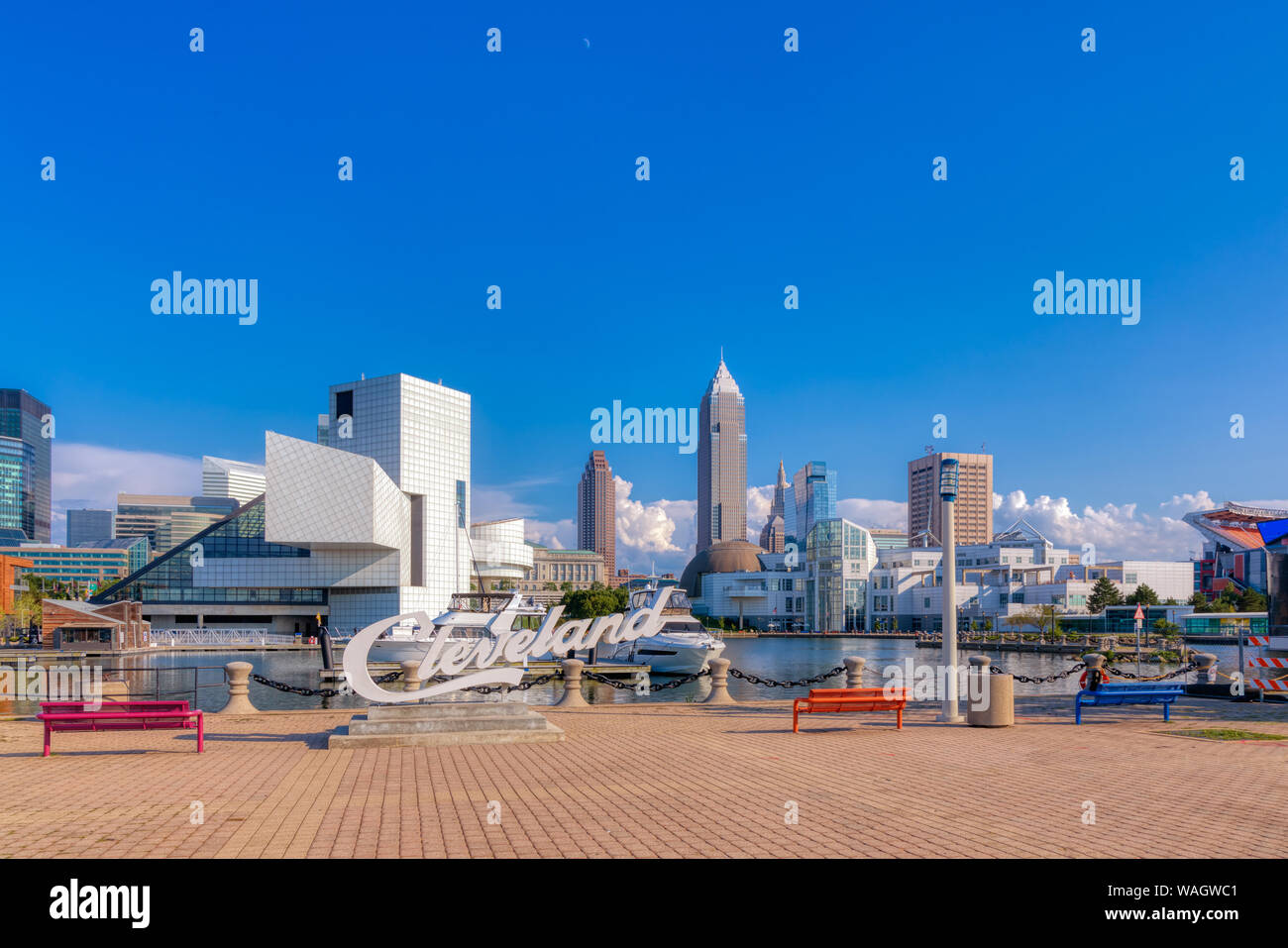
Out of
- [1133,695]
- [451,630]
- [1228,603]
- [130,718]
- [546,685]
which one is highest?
[130,718]

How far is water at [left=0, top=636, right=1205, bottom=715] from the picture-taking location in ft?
109

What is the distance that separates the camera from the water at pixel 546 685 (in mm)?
33344

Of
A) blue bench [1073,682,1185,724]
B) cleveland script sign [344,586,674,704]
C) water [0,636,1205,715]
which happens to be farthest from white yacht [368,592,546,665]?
blue bench [1073,682,1185,724]

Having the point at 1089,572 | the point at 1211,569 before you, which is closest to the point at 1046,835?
the point at 1089,572

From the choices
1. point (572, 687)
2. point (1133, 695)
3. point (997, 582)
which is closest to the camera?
point (1133, 695)

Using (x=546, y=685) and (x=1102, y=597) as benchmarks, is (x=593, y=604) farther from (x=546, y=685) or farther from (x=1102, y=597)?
(x=546, y=685)

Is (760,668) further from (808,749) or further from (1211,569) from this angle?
(1211,569)

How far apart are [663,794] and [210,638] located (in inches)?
3701

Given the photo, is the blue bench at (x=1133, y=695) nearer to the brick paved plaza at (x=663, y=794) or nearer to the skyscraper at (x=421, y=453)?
the brick paved plaza at (x=663, y=794)

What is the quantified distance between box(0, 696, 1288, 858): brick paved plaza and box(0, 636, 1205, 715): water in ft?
30.4

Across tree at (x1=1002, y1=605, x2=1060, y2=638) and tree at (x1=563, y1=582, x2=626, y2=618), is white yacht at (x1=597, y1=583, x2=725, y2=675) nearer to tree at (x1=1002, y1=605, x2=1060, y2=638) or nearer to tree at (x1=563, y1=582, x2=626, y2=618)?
tree at (x1=563, y1=582, x2=626, y2=618)

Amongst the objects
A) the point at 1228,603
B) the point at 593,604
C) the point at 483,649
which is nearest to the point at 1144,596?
the point at 1228,603

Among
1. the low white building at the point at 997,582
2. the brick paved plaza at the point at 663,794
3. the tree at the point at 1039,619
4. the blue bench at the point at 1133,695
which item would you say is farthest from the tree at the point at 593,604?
the brick paved plaza at the point at 663,794

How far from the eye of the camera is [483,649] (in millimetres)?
18438
